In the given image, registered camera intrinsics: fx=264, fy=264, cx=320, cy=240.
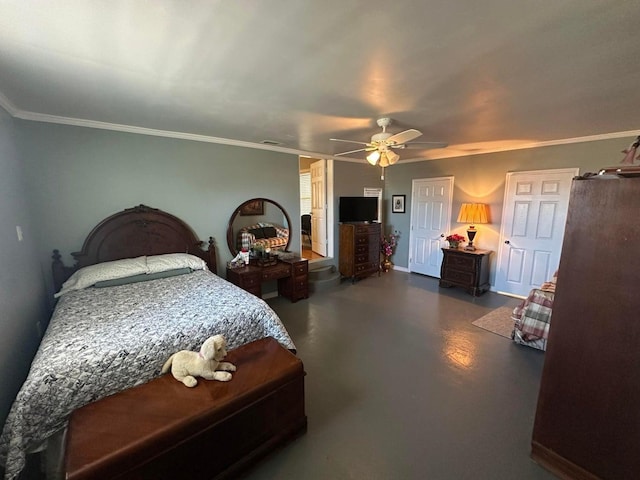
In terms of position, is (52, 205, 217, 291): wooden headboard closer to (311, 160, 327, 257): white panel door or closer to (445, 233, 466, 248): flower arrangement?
(311, 160, 327, 257): white panel door

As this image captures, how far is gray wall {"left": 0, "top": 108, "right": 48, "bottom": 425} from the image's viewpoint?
5.76ft

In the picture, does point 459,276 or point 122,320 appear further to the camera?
point 459,276

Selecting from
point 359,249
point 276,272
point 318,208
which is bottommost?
point 276,272

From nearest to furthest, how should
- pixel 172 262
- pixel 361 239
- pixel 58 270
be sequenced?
pixel 58 270 → pixel 172 262 → pixel 361 239

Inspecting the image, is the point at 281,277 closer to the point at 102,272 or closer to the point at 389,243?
the point at 102,272

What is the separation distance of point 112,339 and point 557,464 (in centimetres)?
276

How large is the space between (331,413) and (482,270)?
3.62 m

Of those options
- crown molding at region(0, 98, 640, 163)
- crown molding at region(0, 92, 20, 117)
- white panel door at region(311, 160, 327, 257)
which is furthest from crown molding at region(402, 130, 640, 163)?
crown molding at region(0, 92, 20, 117)

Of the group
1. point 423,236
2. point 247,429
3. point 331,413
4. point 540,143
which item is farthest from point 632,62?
point 423,236

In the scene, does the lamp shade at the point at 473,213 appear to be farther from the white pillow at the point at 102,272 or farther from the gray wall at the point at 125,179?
the white pillow at the point at 102,272

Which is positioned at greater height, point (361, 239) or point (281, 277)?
point (361, 239)

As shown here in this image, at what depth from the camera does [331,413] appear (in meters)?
1.97

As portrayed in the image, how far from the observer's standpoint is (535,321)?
2.74m

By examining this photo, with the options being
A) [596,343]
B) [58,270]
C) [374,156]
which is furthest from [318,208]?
[596,343]
